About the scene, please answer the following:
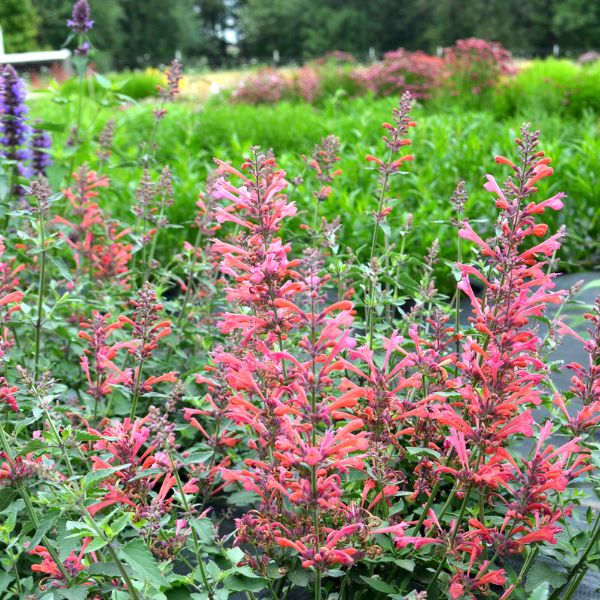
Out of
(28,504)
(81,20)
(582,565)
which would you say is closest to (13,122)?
(81,20)

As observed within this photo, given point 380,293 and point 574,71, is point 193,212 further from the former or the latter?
point 574,71

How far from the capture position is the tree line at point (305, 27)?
39.2 meters

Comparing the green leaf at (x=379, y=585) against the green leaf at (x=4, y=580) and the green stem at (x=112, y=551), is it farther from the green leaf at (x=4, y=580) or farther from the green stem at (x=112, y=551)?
the green leaf at (x=4, y=580)

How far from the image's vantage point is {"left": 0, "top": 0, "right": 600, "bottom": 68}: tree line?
39219 mm

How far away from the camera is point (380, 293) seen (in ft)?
8.37

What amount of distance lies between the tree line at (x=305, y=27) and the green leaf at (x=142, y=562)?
125ft

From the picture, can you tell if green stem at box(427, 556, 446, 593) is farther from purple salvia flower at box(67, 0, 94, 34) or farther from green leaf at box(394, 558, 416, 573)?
purple salvia flower at box(67, 0, 94, 34)

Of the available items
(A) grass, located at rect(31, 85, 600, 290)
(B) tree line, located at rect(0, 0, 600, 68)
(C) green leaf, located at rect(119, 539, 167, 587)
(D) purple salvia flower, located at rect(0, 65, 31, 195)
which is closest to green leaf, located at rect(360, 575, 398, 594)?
(C) green leaf, located at rect(119, 539, 167, 587)

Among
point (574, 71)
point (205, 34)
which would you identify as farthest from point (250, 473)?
point (205, 34)

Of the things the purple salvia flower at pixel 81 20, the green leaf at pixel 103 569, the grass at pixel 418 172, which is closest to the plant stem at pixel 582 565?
the green leaf at pixel 103 569

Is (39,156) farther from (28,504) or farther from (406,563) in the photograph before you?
(406,563)

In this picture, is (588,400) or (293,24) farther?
(293,24)

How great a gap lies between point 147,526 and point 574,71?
14.4 metres

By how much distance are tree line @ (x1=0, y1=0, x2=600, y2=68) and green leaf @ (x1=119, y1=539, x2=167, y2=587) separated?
38059 millimetres
